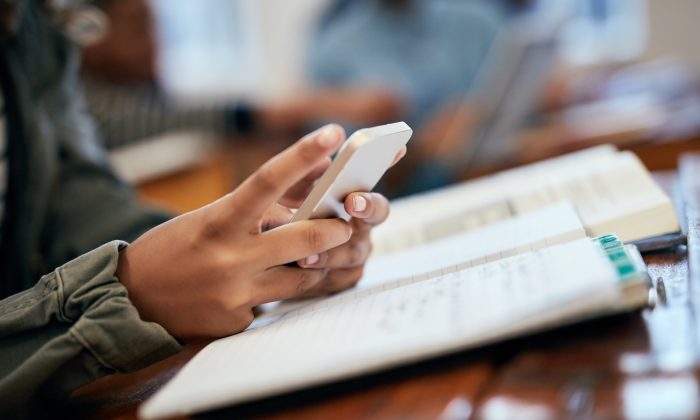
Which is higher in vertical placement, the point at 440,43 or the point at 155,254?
the point at 155,254

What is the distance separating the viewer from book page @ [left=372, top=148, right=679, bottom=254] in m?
0.55

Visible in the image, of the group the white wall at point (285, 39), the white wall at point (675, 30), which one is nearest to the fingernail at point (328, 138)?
the white wall at point (675, 30)

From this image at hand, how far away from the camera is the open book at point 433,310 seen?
14.4 inches

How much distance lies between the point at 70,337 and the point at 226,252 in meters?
0.10

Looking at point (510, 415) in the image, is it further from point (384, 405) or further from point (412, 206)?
point (412, 206)

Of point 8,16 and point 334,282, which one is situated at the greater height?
point 8,16

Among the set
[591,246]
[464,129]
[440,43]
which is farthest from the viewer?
[440,43]

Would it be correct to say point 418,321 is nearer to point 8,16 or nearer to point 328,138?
point 328,138

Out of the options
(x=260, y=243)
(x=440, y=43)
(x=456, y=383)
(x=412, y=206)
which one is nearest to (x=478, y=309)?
(x=456, y=383)

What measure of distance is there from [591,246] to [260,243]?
18 centimetres

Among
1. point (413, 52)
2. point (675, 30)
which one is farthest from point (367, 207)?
point (675, 30)

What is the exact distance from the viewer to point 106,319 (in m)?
0.45

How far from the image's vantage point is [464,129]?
1.71 metres

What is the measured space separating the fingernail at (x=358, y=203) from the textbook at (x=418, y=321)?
5cm
